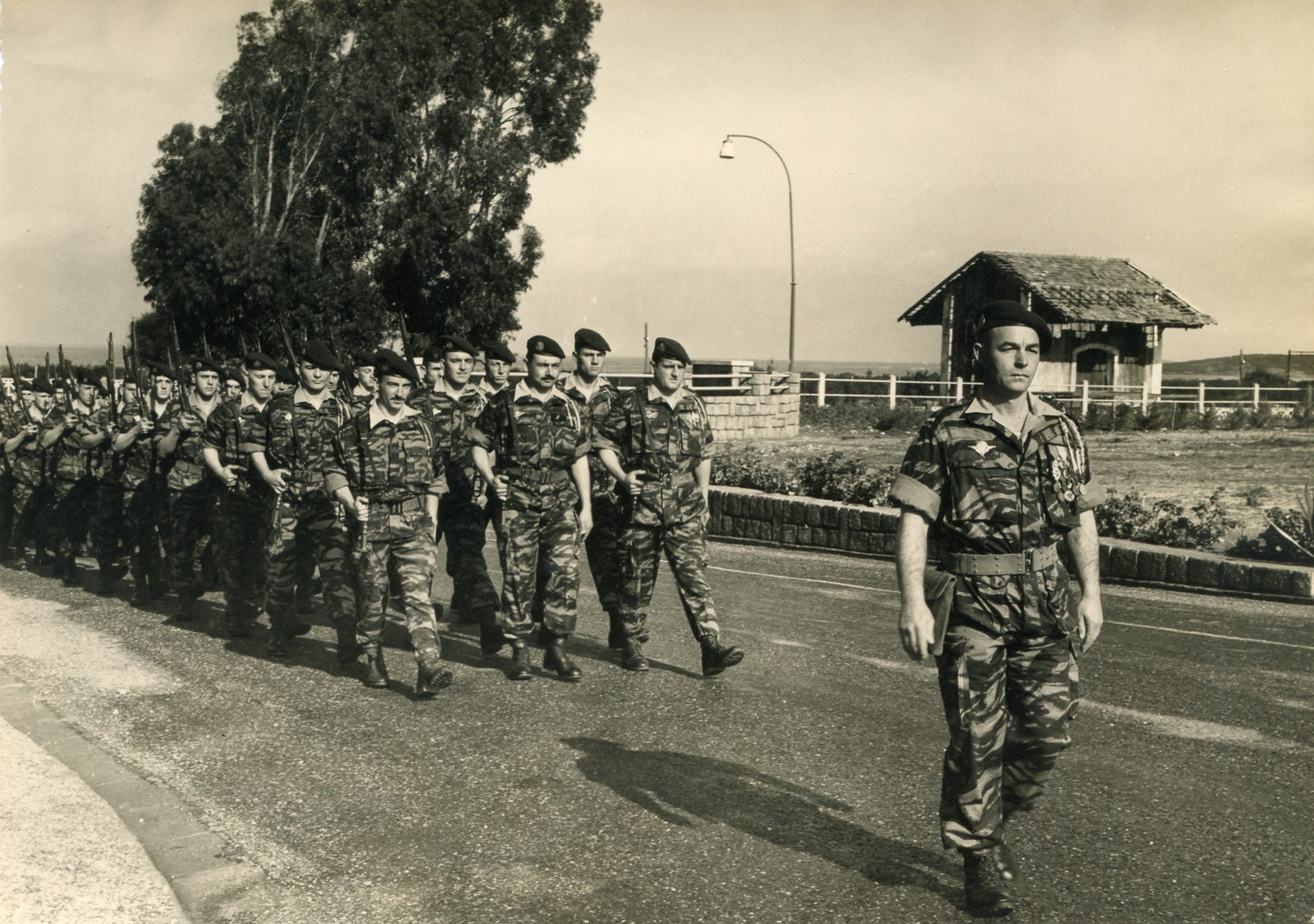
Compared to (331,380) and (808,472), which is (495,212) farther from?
(331,380)

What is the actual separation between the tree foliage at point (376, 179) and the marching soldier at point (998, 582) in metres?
36.9

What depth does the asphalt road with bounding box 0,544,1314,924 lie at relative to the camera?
454 cm

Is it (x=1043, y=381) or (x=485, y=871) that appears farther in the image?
(x=1043, y=381)

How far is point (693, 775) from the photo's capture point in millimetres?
5820

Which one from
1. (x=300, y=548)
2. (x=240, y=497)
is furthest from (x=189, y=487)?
(x=300, y=548)

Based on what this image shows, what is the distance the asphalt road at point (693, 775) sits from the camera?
179 inches

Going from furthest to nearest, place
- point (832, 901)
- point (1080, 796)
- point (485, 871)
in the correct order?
point (1080, 796) → point (485, 871) → point (832, 901)

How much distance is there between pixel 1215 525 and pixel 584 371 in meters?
6.50

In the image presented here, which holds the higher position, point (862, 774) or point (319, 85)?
point (319, 85)

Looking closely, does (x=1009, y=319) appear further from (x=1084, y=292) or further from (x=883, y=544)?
(x=1084, y=292)

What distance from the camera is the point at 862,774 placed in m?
5.80

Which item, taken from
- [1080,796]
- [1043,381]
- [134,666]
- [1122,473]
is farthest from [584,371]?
[1043,381]

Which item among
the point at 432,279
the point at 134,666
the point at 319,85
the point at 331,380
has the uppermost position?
the point at 319,85

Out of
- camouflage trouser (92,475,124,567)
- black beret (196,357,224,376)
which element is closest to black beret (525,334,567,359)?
black beret (196,357,224,376)
